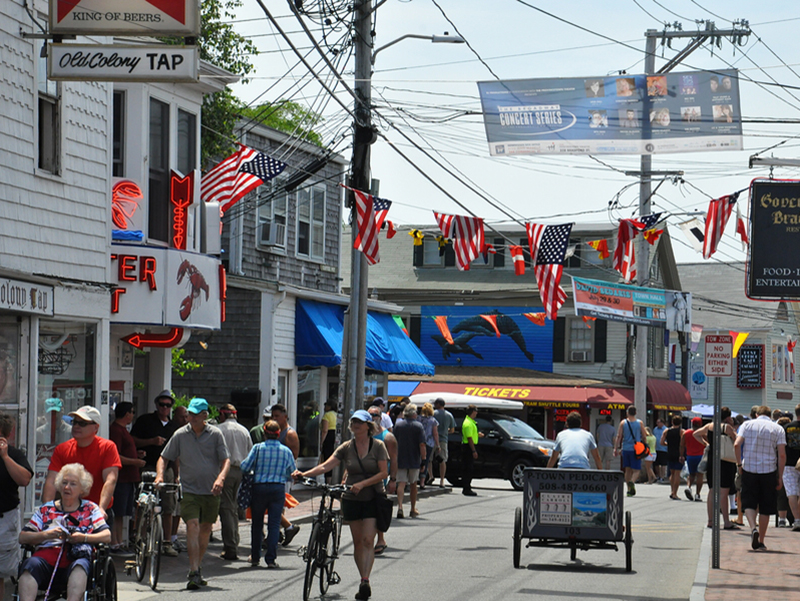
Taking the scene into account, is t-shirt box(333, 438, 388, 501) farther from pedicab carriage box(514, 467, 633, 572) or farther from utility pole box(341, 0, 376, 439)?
utility pole box(341, 0, 376, 439)

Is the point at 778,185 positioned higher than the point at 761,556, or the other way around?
the point at 778,185

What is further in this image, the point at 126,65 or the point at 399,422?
the point at 399,422

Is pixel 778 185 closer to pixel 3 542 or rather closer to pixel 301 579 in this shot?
pixel 301 579

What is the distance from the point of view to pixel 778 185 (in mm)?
12125

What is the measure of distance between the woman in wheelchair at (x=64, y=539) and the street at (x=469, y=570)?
203 cm

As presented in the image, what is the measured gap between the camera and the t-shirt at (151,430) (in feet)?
46.7

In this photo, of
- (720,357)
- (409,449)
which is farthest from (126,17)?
(409,449)

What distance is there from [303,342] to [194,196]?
780 centimetres

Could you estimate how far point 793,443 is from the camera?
16656mm

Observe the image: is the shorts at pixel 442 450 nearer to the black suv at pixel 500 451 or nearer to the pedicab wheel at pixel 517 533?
the black suv at pixel 500 451

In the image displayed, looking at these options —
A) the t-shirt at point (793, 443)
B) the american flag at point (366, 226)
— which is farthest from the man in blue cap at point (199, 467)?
the t-shirt at point (793, 443)

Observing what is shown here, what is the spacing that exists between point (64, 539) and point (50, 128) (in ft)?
20.0

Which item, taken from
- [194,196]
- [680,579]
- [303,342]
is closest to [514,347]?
[303,342]

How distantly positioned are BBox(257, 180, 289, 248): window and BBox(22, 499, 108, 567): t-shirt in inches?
645
